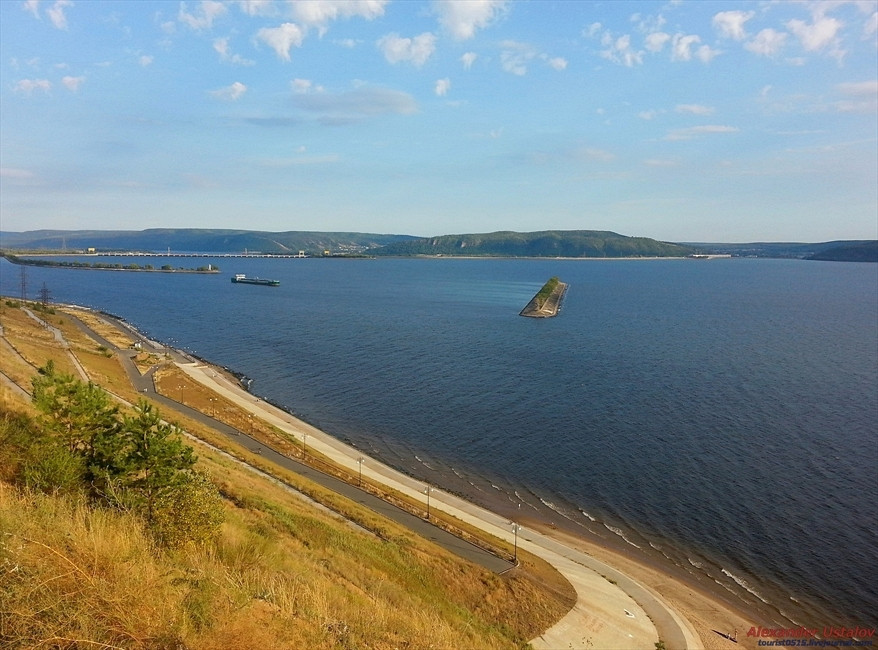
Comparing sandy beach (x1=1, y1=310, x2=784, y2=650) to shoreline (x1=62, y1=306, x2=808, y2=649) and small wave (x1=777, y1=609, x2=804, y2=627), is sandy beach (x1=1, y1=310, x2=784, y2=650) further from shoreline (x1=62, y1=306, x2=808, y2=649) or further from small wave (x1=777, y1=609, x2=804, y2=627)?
small wave (x1=777, y1=609, x2=804, y2=627)

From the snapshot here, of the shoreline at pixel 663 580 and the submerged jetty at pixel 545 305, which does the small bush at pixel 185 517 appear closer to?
the shoreline at pixel 663 580

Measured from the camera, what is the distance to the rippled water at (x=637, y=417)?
110ft

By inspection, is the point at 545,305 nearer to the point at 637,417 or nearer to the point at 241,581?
the point at 637,417

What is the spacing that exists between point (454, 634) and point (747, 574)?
1027 inches

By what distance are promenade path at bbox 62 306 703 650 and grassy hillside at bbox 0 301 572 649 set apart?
45.9 inches

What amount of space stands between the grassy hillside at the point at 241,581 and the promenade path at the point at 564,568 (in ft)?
3.82

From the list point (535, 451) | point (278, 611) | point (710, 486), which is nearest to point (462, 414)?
point (535, 451)

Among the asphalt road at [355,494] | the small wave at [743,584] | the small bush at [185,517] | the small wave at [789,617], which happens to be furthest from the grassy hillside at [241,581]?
the small wave at [789,617]

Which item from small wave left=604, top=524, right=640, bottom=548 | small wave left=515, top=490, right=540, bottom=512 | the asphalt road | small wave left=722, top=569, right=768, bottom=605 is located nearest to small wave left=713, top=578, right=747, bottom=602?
small wave left=722, top=569, right=768, bottom=605

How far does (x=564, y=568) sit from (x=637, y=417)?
2837 cm

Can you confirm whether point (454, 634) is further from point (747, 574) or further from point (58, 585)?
point (747, 574)

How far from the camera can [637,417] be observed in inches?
2115

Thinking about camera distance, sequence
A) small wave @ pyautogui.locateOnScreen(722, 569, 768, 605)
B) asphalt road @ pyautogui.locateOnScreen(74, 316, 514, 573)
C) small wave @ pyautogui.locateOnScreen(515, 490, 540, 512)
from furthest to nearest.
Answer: small wave @ pyautogui.locateOnScreen(515, 490, 540, 512) → small wave @ pyautogui.locateOnScreen(722, 569, 768, 605) → asphalt road @ pyautogui.locateOnScreen(74, 316, 514, 573)

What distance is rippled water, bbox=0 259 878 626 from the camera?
110 ft
